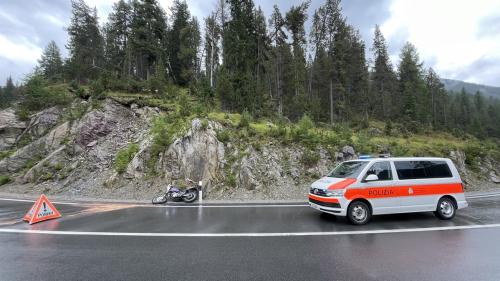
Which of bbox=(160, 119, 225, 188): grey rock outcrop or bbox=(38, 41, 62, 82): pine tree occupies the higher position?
bbox=(38, 41, 62, 82): pine tree

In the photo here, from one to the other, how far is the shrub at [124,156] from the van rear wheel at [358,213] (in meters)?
14.0

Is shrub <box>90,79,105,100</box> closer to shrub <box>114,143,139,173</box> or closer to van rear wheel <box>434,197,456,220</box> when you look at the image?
shrub <box>114,143,139,173</box>

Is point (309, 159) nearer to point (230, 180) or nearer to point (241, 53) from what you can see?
point (230, 180)

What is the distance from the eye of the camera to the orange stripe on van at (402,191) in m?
7.54

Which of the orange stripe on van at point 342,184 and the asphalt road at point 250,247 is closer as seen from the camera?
the asphalt road at point 250,247

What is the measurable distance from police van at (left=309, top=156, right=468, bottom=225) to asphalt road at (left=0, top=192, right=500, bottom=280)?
1.45ft

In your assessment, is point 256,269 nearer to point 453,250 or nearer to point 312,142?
point 453,250

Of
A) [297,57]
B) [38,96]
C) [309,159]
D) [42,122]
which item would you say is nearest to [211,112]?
[309,159]

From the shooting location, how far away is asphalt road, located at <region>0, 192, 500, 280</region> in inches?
174

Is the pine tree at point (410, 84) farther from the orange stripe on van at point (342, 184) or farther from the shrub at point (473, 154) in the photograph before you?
the orange stripe on van at point (342, 184)

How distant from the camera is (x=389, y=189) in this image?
780 centimetres

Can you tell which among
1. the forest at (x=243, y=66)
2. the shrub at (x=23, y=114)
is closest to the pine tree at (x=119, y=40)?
the forest at (x=243, y=66)

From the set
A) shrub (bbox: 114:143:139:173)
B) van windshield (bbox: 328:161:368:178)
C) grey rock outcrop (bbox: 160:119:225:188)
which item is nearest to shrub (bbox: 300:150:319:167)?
grey rock outcrop (bbox: 160:119:225:188)

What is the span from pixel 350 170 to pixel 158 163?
39.2 ft
